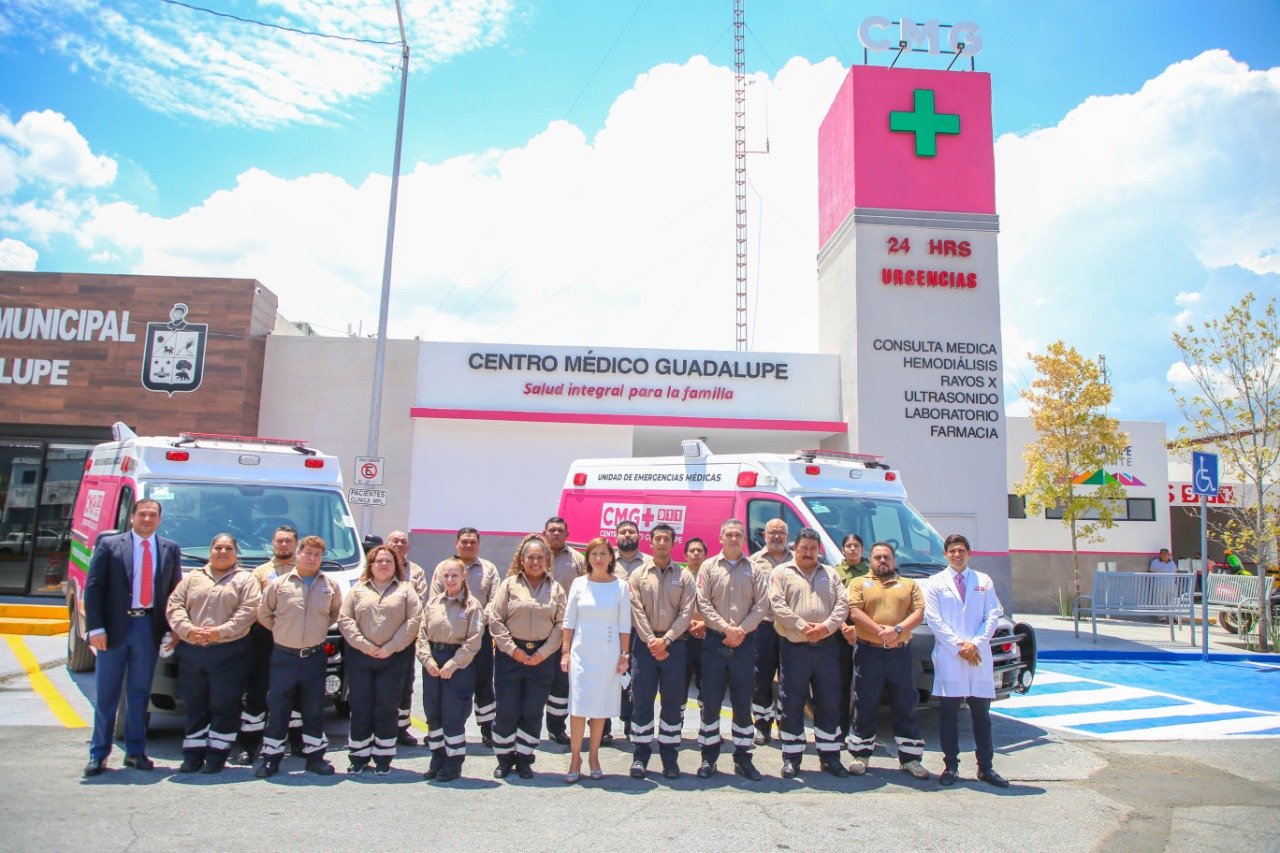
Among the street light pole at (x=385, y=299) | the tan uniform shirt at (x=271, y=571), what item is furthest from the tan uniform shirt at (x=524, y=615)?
the street light pole at (x=385, y=299)

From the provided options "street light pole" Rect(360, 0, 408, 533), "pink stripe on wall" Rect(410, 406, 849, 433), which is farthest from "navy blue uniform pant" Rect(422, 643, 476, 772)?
"pink stripe on wall" Rect(410, 406, 849, 433)

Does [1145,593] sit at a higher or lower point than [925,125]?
lower

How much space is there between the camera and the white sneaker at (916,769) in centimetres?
669

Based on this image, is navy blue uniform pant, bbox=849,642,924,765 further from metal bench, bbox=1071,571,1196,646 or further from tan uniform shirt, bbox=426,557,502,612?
metal bench, bbox=1071,571,1196,646

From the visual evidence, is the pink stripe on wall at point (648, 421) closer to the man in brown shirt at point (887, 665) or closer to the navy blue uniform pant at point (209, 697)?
the man in brown shirt at point (887, 665)

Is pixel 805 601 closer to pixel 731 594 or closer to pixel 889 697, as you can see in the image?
pixel 731 594

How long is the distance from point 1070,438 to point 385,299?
13.5 metres

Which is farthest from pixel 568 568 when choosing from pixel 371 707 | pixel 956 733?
A: pixel 956 733

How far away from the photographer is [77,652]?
9820 millimetres

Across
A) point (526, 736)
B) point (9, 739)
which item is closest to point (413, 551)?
point (9, 739)

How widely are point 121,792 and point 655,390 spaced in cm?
1367

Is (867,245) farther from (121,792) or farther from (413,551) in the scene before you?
(121,792)

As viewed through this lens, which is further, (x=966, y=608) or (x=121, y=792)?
(x=966, y=608)

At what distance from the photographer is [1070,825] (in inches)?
225
